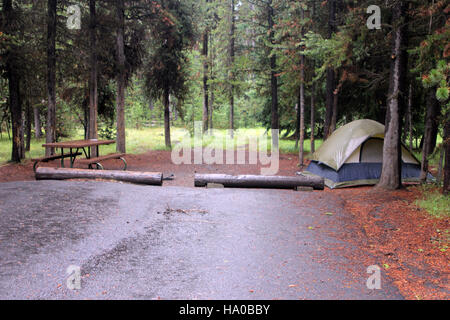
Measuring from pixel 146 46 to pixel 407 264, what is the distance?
20.0 metres

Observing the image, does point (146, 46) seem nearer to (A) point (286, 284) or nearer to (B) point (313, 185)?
(B) point (313, 185)

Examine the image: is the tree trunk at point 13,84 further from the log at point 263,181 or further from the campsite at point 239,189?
the log at point 263,181

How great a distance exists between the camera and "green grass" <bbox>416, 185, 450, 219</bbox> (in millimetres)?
7559

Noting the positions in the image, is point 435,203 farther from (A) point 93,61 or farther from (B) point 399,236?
(A) point 93,61

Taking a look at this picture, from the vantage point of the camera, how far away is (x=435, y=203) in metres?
8.25

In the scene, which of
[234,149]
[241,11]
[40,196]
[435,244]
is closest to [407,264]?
[435,244]

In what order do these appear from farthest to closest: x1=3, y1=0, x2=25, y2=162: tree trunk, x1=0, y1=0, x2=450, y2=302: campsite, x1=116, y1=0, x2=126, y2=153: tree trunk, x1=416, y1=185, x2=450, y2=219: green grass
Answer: x1=116, y1=0, x2=126, y2=153: tree trunk < x1=3, y1=0, x2=25, y2=162: tree trunk < x1=416, y1=185, x2=450, y2=219: green grass < x1=0, y1=0, x2=450, y2=302: campsite

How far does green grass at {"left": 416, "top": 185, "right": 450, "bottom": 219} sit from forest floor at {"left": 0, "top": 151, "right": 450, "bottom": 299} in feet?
0.49

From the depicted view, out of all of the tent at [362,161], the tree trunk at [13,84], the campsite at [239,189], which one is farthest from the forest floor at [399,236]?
the tree trunk at [13,84]

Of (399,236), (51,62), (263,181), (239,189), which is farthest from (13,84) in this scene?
(399,236)

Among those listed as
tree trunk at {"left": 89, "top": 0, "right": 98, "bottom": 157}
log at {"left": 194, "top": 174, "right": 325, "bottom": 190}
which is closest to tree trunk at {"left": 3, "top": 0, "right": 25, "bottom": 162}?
tree trunk at {"left": 89, "top": 0, "right": 98, "bottom": 157}

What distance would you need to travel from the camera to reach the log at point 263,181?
11.0 meters

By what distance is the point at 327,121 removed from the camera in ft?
55.0

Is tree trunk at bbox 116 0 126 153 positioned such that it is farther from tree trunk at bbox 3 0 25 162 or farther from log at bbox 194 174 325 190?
log at bbox 194 174 325 190
